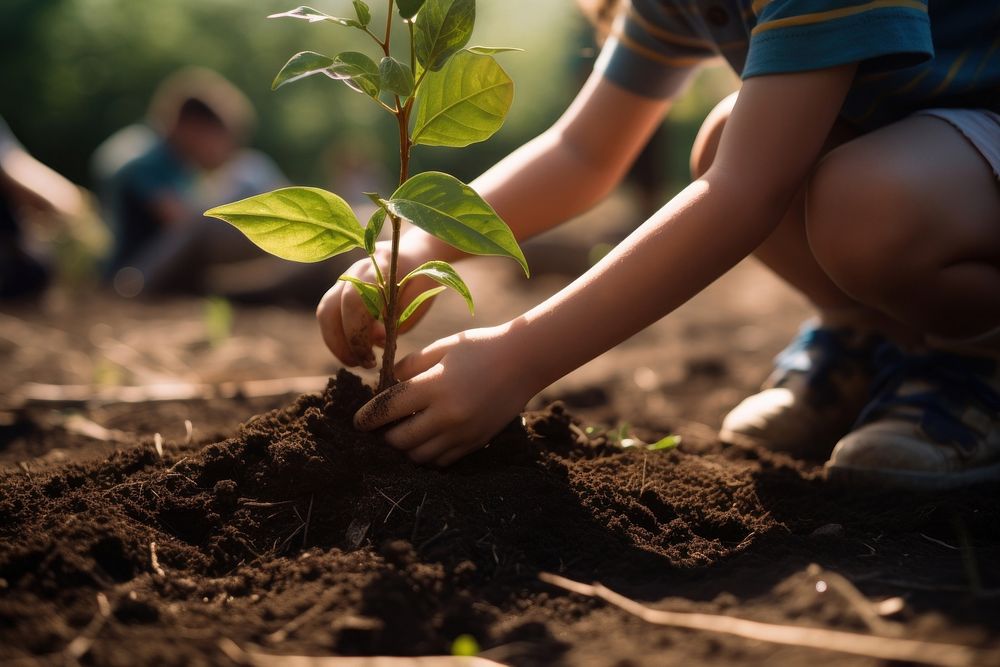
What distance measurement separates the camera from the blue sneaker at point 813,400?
6.75ft

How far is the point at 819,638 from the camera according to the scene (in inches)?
42.4

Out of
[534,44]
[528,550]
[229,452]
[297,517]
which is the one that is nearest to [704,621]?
[528,550]

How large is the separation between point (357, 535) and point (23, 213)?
15.9 feet

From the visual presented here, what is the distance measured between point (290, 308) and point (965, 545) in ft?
12.7

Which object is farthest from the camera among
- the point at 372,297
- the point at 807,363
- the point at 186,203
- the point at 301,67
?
the point at 186,203

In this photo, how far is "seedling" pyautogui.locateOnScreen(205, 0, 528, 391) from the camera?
1342 millimetres

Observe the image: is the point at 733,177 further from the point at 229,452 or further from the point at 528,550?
the point at 229,452

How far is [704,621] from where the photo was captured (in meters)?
1.16

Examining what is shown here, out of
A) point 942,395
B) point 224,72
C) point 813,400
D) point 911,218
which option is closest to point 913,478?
point 942,395

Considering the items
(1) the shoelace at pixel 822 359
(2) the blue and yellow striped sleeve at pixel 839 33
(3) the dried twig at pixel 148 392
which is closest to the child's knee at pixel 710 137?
(1) the shoelace at pixel 822 359

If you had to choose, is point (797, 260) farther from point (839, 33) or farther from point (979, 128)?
point (839, 33)

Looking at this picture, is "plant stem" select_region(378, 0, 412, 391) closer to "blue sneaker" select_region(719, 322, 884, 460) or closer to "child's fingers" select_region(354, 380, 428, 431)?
"child's fingers" select_region(354, 380, 428, 431)

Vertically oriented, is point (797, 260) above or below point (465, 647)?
above

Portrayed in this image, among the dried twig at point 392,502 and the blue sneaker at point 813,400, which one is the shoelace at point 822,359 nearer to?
the blue sneaker at point 813,400
